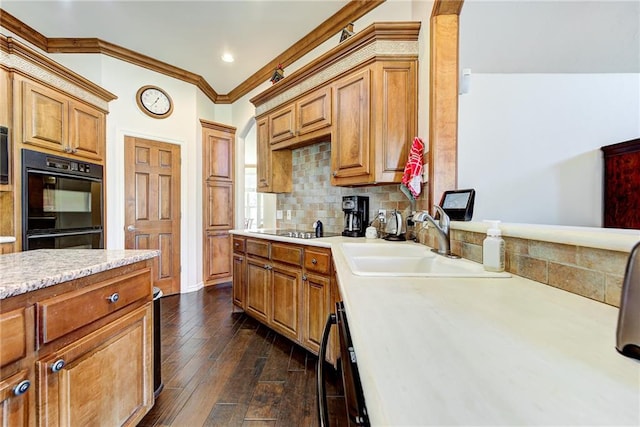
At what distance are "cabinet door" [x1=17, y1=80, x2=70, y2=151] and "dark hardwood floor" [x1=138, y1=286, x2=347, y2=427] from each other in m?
1.95

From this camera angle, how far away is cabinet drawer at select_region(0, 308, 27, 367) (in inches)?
28.6

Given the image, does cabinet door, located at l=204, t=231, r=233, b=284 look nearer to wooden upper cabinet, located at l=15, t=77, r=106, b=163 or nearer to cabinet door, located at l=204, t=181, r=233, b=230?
cabinet door, located at l=204, t=181, r=233, b=230

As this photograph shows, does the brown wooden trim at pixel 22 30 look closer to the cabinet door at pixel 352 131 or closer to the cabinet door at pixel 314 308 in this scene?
the cabinet door at pixel 352 131

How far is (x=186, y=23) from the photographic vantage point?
2.70 metres

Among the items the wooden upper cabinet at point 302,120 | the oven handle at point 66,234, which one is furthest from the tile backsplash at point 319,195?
the oven handle at point 66,234

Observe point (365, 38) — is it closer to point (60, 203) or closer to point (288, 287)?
point (288, 287)

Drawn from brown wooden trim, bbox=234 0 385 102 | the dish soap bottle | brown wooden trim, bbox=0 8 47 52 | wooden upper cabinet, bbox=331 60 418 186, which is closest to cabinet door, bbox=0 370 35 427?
the dish soap bottle

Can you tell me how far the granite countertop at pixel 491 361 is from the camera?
0.31 meters

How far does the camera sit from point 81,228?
2598mm

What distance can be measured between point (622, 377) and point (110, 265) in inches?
58.5

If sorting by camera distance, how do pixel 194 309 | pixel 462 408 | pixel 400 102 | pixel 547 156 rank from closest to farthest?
pixel 462 408 → pixel 400 102 → pixel 547 156 → pixel 194 309

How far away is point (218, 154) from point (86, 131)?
153cm

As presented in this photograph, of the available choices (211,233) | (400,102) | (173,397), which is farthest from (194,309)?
(400,102)

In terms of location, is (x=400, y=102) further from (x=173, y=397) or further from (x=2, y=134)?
(x=2, y=134)
